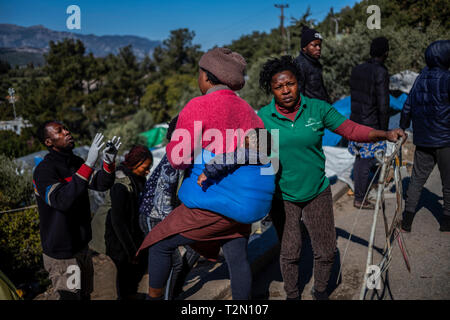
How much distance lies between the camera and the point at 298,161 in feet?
8.41

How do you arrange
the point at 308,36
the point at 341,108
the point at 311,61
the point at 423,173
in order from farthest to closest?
the point at 341,108 → the point at 311,61 → the point at 308,36 → the point at 423,173

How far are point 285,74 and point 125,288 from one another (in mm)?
2218

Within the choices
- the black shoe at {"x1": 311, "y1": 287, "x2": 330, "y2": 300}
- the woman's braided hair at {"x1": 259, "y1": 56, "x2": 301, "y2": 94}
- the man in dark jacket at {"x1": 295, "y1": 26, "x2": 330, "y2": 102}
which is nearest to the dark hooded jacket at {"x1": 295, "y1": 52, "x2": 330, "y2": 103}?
the man in dark jacket at {"x1": 295, "y1": 26, "x2": 330, "y2": 102}

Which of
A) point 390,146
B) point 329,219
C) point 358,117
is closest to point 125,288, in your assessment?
point 329,219

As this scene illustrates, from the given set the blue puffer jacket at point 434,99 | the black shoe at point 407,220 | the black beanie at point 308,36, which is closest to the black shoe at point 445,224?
the black shoe at point 407,220

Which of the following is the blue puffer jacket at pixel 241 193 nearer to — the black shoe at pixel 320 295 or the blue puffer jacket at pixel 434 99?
the black shoe at pixel 320 295

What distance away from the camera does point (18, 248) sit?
15.1 feet

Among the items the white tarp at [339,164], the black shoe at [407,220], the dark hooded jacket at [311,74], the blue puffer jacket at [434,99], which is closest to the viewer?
the blue puffer jacket at [434,99]

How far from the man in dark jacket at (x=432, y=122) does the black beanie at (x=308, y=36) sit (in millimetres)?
1087

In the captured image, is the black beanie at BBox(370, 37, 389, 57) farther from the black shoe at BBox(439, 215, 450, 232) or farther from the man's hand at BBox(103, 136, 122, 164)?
the man's hand at BBox(103, 136, 122, 164)

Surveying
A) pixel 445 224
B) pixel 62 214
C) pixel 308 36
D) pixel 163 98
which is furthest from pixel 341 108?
pixel 163 98

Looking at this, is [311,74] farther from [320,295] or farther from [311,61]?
[320,295]

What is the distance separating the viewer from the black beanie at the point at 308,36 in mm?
3965

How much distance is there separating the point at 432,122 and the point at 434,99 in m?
A: 0.22
